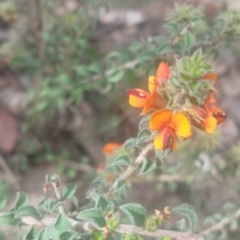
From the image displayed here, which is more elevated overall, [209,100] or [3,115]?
[3,115]

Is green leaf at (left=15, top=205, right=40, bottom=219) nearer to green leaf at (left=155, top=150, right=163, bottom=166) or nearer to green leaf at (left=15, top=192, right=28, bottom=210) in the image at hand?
green leaf at (left=15, top=192, right=28, bottom=210)

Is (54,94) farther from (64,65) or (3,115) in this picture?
(3,115)

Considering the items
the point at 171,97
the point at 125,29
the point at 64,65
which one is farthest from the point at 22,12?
the point at 171,97

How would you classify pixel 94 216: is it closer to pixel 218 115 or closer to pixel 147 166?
pixel 147 166

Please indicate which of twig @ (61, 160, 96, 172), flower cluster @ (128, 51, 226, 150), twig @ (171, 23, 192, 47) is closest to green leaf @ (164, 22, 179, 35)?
twig @ (171, 23, 192, 47)

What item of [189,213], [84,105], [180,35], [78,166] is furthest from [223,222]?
[84,105]

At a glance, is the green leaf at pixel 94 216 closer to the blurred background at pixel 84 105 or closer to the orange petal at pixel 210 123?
the orange petal at pixel 210 123
